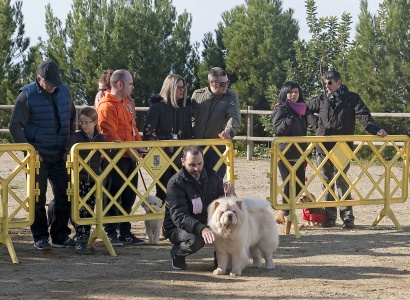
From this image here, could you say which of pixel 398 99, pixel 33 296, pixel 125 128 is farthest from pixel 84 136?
pixel 398 99

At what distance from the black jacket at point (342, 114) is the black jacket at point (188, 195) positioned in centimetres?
346

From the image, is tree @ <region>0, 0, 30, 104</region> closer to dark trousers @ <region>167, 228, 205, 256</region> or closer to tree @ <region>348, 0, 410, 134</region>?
tree @ <region>348, 0, 410, 134</region>

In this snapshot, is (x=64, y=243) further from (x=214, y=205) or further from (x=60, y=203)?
(x=214, y=205)

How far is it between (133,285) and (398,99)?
1724 centimetres

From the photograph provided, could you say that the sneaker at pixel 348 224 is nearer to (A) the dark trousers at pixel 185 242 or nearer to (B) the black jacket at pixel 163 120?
(B) the black jacket at pixel 163 120

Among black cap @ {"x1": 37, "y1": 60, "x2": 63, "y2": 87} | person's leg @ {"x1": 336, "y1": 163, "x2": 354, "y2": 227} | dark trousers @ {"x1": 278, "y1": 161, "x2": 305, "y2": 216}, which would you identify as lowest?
person's leg @ {"x1": 336, "y1": 163, "x2": 354, "y2": 227}

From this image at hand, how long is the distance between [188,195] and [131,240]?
2.11 meters

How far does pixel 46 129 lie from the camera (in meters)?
10.4

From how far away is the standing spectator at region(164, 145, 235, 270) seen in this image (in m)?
9.12

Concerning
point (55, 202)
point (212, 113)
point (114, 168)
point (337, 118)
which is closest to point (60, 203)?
point (55, 202)

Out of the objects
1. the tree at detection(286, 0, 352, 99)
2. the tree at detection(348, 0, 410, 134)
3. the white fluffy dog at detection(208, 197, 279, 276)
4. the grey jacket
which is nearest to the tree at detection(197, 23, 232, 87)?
the tree at detection(286, 0, 352, 99)

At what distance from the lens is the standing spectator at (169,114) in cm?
1133

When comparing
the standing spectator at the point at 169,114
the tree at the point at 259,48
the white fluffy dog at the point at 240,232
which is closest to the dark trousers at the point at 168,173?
the standing spectator at the point at 169,114

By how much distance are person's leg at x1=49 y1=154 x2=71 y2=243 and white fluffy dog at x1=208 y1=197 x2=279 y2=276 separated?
7.07ft
